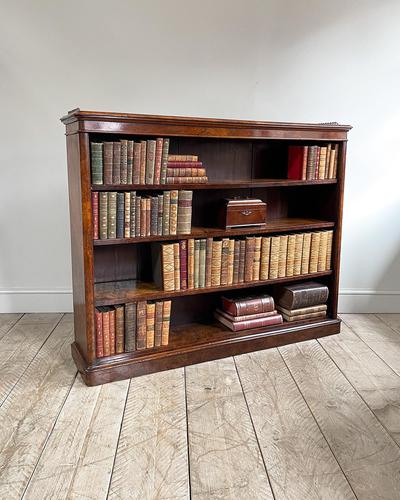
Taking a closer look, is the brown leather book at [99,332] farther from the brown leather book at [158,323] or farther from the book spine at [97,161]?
the book spine at [97,161]

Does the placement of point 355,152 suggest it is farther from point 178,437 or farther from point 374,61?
point 178,437

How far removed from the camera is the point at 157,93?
305 cm

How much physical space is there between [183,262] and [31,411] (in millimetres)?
984

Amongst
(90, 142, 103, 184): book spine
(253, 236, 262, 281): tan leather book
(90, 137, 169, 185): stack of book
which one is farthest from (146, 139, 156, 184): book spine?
(253, 236, 262, 281): tan leather book

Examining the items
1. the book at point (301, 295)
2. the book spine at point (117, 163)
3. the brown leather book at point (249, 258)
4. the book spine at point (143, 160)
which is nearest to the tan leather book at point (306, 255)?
the book at point (301, 295)

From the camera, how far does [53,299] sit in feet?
10.7

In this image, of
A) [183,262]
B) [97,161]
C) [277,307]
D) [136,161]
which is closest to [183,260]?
[183,262]

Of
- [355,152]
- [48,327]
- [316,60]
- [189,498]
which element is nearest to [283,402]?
[189,498]

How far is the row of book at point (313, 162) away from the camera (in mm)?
2727

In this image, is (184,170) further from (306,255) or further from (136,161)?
(306,255)

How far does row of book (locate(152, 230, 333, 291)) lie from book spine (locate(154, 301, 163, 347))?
0.33 feet

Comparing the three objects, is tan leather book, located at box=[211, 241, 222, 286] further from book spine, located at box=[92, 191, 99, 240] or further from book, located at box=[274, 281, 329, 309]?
book spine, located at box=[92, 191, 99, 240]

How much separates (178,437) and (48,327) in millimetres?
1447

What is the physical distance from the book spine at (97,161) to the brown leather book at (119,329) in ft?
2.05
